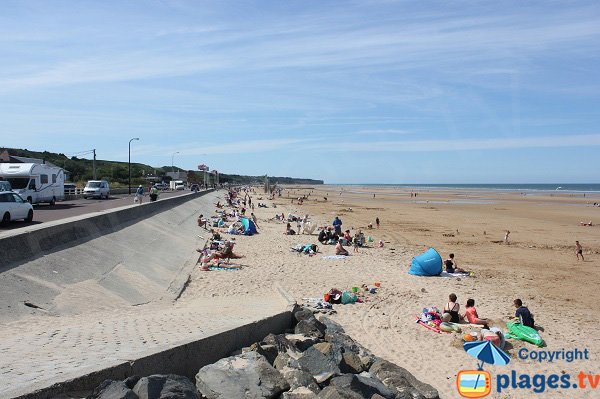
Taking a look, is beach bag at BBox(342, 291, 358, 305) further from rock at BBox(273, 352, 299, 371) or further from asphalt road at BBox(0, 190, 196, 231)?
asphalt road at BBox(0, 190, 196, 231)

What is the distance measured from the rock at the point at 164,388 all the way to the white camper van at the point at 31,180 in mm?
25642

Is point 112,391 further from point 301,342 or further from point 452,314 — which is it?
point 452,314

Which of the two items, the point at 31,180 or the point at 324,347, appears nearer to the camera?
the point at 324,347

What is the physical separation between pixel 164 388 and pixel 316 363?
8.41 ft

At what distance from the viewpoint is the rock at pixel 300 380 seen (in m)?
6.68

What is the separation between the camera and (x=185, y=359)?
699 cm

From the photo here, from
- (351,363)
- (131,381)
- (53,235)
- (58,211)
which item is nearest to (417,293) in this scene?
(351,363)

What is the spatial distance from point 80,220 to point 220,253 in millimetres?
Answer: 5563

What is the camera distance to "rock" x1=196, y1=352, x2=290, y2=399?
6.30 meters

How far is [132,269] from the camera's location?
14.3m

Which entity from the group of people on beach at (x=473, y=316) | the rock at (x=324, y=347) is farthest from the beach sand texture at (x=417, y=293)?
the rock at (x=324, y=347)

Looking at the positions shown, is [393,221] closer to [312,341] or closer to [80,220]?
[80,220]

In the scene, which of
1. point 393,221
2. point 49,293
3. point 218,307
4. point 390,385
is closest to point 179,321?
point 218,307

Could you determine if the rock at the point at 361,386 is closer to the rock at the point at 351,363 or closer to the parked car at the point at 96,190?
the rock at the point at 351,363
